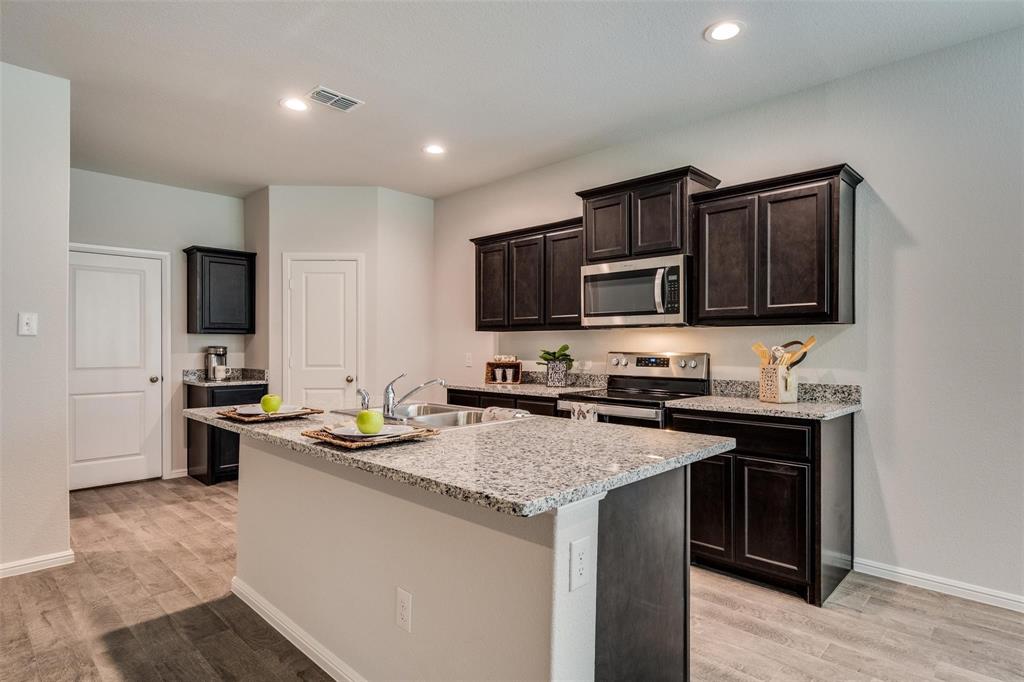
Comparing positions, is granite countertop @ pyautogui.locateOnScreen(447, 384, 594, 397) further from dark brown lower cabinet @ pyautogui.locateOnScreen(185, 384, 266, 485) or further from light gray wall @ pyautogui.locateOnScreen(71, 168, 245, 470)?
light gray wall @ pyautogui.locateOnScreen(71, 168, 245, 470)

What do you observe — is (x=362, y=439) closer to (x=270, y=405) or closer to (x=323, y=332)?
(x=270, y=405)

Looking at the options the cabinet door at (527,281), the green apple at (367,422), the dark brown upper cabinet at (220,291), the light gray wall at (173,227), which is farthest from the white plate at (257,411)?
the light gray wall at (173,227)

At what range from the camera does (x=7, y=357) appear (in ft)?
9.84

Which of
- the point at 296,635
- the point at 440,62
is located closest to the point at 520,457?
the point at 296,635

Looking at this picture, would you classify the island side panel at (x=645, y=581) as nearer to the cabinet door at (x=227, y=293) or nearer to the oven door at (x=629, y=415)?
the oven door at (x=629, y=415)

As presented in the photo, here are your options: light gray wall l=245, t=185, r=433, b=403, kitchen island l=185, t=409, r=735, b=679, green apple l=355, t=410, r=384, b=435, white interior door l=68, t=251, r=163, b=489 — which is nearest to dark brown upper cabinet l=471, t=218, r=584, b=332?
light gray wall l=245, t=185, r=433, b=403

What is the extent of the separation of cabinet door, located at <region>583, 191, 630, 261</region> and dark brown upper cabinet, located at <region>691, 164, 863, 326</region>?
44 centimetres

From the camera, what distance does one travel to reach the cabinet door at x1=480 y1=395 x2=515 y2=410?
4.13 m

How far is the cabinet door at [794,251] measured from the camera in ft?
9.48

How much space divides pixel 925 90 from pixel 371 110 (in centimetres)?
301

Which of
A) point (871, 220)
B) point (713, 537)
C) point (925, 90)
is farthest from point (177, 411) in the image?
point (925, 90)

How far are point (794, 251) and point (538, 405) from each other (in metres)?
1.83

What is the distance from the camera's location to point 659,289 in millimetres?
3480

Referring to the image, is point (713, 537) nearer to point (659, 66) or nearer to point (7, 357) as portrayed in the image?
point (659, 66)
